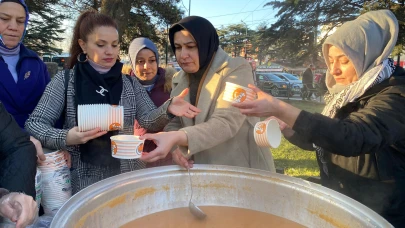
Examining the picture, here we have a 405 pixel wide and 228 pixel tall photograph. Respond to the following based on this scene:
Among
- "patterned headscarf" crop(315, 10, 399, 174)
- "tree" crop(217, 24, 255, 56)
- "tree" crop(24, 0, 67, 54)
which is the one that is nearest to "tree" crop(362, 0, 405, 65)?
"patterned headscarf" crop(315, 10, 399, 174)

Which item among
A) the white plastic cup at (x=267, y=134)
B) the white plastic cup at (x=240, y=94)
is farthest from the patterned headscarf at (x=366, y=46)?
the white plastic cup at (x=240, y=94)

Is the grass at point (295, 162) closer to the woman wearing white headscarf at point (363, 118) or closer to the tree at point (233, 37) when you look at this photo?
the woman wearing white headscarf at point (363, 118)

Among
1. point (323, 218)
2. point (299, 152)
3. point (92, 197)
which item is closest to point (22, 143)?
point (92, 197)

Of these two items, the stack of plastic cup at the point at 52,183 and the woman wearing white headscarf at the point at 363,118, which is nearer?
the woman wearing white headscarf at the point at 363,118

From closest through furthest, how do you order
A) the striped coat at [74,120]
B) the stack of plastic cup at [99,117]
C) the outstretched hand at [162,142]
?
1. the outstretched hand at [162,142]
2. the stack of plastic cup at [99,117]
3. the striped coat at [74,120]

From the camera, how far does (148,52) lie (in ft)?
8.96

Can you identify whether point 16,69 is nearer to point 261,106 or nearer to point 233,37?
point 261,106

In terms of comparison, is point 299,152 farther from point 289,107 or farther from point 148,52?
point 289,107

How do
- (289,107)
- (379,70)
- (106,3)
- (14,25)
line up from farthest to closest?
(106,3)
(14,25)
(379,70)
(289,107)

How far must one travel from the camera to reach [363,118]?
118 centimetres

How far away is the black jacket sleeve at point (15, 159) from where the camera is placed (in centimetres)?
112

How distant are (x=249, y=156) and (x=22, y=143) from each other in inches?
40.8

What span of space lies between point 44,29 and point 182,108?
1482cm

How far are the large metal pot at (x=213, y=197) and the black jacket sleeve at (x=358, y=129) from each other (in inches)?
7.2
